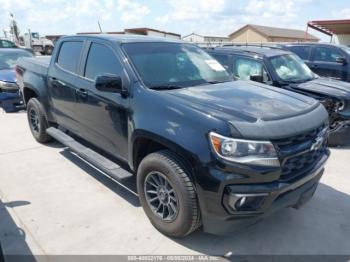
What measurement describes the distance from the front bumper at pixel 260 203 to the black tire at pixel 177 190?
0.14 m

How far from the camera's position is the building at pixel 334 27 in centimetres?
2677

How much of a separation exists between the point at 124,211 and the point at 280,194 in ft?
5.72

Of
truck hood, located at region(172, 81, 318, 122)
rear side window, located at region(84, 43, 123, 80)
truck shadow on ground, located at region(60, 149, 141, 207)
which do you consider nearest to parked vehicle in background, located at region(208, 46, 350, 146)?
truck hood, located at region(172, 81, 318, 122)

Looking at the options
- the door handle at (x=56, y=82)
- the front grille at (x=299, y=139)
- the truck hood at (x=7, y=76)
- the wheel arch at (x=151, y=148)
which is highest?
the door handle at (x=56, y=82)

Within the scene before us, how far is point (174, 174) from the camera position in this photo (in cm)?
280

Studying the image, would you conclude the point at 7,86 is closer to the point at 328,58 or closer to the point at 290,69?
the point at 290,69

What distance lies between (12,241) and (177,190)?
5.43 feet

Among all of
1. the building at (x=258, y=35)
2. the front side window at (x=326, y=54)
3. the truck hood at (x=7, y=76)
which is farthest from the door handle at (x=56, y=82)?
the building at (x=258, y=35)

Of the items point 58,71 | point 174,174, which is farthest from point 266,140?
point 58,71

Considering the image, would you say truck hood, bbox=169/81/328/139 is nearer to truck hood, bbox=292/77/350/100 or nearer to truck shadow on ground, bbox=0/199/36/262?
truck shadow on ground, bbox=0/199/36/262

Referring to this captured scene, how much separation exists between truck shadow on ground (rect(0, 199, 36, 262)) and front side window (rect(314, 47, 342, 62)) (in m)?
8.85

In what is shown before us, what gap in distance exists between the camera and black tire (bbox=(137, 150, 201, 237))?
275 cm

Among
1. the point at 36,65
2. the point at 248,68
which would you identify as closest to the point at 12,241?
the point at 36,65

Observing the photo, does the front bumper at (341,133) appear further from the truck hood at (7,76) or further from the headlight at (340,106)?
the truck hood at (7,76)
